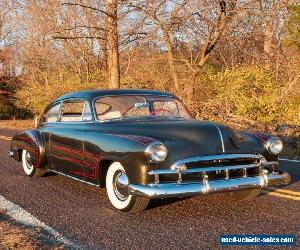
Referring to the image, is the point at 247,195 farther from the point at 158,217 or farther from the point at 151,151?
the point at 151,151

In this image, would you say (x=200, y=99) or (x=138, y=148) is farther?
(x=200, y=99)

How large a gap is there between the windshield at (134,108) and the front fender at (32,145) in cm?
141

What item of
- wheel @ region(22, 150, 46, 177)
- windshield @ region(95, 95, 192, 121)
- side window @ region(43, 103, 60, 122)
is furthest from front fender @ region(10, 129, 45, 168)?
windshield @ region(95, 95, 192, 121)

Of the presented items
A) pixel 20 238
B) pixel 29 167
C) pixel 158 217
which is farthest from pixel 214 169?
pixel 29 167

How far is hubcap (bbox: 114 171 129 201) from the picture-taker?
5.31m

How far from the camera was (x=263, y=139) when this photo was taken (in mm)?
5656

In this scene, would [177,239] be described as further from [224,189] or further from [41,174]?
[41,174]

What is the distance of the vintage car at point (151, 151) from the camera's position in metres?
4.95

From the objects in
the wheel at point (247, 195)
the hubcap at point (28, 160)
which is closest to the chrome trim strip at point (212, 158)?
the wheel at point (247, 195)

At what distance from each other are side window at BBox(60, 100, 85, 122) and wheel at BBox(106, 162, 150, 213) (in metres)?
1.36

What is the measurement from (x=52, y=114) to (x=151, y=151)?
3.07 m

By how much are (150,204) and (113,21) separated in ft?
39.7

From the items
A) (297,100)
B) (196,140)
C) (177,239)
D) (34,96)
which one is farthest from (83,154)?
(34,96)

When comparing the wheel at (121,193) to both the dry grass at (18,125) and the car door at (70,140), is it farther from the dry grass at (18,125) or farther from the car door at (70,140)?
the dry grass at (18,125)
